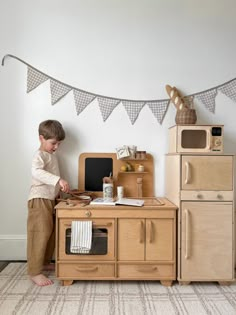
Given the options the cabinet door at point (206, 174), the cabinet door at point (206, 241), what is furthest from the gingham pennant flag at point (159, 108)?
the cabinet door at point (206, 241)

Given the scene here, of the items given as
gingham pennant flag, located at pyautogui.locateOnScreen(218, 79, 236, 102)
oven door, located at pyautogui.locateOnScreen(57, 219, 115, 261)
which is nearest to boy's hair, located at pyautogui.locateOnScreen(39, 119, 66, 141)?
oven door, located at pyautogui.locateOnScreen(57, 219, 115, 261)

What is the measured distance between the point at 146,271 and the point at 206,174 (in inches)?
31.4

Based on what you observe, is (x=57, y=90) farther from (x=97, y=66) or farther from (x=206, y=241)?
(x=206, y=241)

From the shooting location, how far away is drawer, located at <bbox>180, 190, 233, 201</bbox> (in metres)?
2.20

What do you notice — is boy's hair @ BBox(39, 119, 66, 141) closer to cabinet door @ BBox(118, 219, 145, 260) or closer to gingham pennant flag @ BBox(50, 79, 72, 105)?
gingham pennant flag @ BBox(50, 79, 72, 105)

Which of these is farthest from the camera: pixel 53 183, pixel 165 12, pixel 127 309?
pixel 165 12

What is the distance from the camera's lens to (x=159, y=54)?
8.82 ft

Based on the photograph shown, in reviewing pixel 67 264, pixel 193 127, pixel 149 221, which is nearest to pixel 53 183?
pixel 67 264

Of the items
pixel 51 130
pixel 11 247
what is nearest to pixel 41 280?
pixel 11 247

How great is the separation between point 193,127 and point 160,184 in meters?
0.60

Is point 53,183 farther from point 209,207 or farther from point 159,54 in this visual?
point 159,54

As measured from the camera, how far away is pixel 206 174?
221 centimetres

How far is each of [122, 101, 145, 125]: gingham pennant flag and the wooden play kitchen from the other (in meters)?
0.83

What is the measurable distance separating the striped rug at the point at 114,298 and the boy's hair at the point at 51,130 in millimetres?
1078
